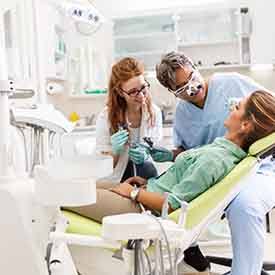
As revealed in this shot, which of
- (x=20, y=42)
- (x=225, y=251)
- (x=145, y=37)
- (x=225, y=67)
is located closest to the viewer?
(x=225, y=251)

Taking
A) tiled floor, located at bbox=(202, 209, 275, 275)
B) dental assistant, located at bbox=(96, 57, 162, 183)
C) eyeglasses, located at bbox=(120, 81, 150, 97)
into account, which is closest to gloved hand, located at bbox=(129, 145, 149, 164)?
dental assistant, located at bbox=(96, 57, 162, 183)

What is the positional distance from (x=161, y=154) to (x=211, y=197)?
0.79 metres

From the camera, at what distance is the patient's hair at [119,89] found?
6.87 feet

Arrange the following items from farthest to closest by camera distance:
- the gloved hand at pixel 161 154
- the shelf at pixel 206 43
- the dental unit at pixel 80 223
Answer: the shelf at pixel 206 43
the gloved hand at pixel 161 154
the dental unit at pixel 80 223

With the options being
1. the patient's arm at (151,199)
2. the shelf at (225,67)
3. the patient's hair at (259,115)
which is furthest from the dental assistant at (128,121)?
the shelf at (225,67)

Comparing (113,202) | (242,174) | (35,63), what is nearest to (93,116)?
(35,63)

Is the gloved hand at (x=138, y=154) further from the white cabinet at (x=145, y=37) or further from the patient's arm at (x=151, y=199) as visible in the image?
the white cabinet at (x=145, y=37)

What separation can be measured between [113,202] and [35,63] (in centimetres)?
163

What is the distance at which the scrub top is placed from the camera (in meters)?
Answer: 2.03

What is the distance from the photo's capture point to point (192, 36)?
378 centimetres

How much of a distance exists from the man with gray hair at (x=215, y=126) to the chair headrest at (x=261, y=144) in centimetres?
26

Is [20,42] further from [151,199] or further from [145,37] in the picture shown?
[151,199]

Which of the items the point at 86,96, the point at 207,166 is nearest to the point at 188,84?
the point at 207,166

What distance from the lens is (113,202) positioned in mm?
1584
